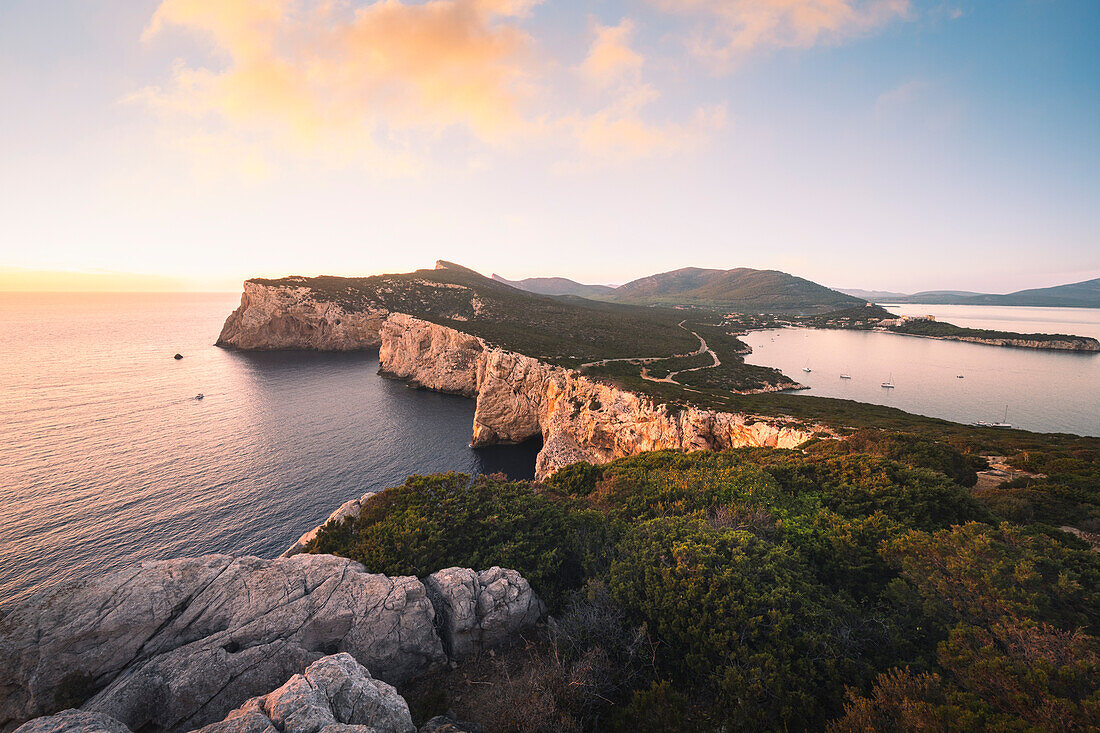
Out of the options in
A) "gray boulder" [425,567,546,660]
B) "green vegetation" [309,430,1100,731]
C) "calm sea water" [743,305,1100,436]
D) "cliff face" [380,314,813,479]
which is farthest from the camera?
"calm sea water" [743,305,1100,436]

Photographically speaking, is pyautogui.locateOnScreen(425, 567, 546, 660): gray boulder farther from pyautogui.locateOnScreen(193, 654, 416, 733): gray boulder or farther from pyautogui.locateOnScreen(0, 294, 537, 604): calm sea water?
pyautogui.locateOnScreen(0, 294, 537, 604): calm sea water

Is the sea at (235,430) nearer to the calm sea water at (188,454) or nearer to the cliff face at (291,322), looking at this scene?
the calm sea water at (188,454)

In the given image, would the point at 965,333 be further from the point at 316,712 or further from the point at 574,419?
the point at 316,712

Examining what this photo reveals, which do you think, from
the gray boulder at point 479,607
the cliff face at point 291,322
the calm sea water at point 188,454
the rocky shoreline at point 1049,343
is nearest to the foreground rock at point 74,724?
the gray boulder at point 479,607

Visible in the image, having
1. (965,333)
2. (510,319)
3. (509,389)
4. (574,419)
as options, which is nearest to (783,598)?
(574,419)

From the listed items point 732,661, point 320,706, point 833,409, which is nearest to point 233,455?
point 320,706

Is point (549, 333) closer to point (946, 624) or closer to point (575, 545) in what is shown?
point (575, 545)

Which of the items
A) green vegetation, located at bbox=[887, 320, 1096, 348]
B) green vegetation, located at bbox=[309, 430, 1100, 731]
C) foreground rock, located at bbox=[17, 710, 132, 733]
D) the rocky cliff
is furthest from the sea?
green vegetation, located at bbox=[309, 430, 1100, 731]
